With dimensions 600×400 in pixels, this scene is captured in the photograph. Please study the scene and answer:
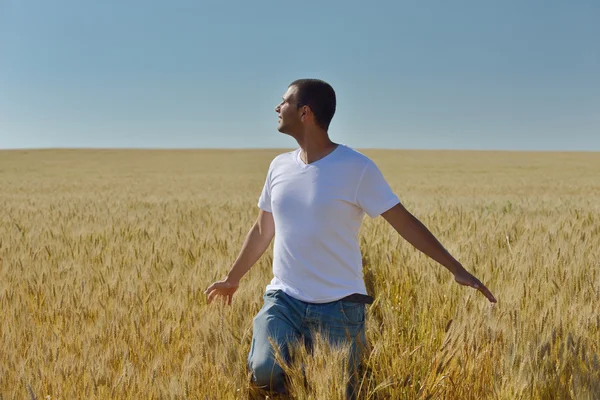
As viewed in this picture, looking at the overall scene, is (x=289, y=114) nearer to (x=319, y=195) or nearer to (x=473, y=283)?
(x=319, y=195)

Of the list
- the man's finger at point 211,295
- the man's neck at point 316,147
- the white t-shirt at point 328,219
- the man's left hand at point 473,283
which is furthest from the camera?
the man's finger at point 211,295

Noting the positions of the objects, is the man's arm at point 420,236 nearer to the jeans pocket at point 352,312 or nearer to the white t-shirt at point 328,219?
the white t-shirt at point 328,219

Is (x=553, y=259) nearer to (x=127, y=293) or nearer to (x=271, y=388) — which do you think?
(x=271, y=388)

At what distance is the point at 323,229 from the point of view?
91.7 inches

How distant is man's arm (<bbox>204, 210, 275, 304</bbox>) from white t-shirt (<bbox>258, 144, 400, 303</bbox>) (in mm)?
298

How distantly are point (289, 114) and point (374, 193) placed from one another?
471 millimetres

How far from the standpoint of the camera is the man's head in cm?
234

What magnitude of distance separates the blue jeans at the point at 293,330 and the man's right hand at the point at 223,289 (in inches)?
11.4

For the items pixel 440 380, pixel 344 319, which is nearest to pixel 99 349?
pixel 344 319

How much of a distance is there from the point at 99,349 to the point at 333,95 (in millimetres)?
1404

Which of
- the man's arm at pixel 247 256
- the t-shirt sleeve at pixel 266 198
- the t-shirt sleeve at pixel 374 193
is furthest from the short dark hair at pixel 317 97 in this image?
the man's arm at pixel 247 256

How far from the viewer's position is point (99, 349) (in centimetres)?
235

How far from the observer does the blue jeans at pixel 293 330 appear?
6.77 feet

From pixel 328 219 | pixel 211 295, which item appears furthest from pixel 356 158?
pixel 211 295
